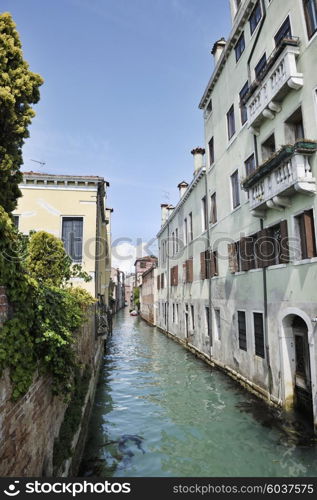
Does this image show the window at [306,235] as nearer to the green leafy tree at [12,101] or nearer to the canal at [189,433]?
the canal at [189,433]

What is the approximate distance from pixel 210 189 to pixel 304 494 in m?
11.2

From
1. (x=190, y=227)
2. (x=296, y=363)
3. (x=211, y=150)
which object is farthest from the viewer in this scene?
(x=190, y=227)

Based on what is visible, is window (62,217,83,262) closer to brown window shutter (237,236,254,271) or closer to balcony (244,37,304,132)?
brown window shutter (237,236,254,271)

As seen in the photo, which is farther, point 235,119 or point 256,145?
point 235,119

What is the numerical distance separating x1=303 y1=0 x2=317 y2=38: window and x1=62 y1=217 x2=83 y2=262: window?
11455 mm

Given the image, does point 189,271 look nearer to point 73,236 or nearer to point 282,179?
point 73,236

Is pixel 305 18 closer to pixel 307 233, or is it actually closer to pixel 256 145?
pixel 256 145

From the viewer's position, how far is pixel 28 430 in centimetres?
307

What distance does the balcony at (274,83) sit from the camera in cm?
712

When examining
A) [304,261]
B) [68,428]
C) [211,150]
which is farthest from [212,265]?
[68,428]

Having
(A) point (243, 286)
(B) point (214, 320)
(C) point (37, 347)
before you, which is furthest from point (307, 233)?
(B) point (214, 320)

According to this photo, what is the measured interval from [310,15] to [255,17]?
10.9ft

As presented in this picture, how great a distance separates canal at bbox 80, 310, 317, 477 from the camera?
5543mm

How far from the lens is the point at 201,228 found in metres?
15.6
